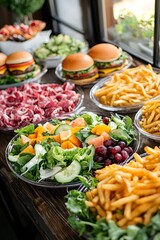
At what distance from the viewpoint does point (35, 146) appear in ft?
3.89

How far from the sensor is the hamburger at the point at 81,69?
1.72 metres

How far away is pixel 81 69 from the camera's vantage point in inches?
67.9

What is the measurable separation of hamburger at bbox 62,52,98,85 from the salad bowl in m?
0.46

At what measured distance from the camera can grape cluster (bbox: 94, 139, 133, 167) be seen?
1097 millimetres

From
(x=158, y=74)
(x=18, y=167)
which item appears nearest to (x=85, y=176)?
(x=18, y=167)

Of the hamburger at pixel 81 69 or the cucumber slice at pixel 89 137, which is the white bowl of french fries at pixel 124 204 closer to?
the cucumber slice at pixel 89 137

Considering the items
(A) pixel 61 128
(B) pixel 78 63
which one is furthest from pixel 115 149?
(B) pixel 78 63

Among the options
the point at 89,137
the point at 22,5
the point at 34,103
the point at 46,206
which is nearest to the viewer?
the point at 46,206

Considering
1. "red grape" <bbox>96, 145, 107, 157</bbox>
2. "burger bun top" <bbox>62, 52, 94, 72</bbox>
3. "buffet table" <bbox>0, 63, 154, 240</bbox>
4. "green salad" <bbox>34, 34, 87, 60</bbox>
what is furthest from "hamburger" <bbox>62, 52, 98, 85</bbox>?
"red grape" <bbox>96, 145, 107, 157</bbox>

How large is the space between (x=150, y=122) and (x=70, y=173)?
14.3 inches

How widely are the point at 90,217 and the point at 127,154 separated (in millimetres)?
317

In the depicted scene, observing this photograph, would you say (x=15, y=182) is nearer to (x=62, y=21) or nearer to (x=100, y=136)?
(x=100, y=136)

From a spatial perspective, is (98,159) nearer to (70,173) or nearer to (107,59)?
(70,173)

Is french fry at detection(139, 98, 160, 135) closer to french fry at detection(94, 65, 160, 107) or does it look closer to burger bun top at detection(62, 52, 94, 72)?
french fry at detection(94, 65, 160, 107)
